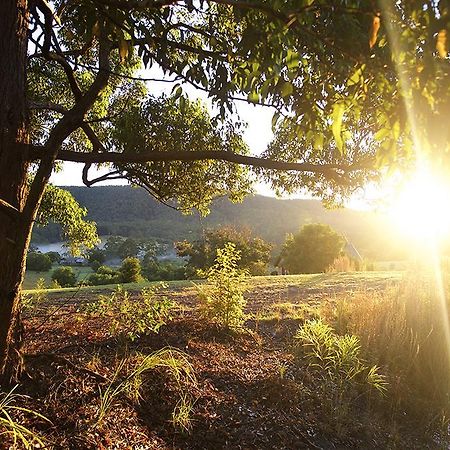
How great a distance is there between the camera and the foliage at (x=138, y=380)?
277cm

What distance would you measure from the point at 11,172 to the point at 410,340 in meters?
4.45

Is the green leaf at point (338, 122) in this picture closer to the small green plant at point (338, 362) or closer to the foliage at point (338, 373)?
the foliage at point (338, 373)

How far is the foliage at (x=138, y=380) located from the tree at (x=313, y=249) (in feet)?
72.4

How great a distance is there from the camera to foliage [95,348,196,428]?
2.77 meters

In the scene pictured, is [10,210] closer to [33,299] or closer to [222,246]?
[33,299]

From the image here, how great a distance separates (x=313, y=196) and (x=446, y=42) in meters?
6.18

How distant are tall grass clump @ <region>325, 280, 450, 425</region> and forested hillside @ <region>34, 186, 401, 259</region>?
190 feet

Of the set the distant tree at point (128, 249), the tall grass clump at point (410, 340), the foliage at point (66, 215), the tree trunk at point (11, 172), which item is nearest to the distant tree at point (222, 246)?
the foliage at point (66, 215)

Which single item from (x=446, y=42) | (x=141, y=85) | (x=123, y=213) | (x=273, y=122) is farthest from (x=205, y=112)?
(x=123, y=213)

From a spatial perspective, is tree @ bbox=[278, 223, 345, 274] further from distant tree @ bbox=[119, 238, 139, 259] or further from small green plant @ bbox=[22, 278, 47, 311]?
distant tree @ bbox=[119, 238, 139, 259]

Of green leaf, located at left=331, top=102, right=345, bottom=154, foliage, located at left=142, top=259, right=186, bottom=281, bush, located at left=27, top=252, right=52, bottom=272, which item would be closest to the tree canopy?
green leaf, located at left=331, top=102, right=345, bottom=154

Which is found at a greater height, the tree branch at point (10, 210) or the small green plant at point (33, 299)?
the tree branch at point (10, 210)

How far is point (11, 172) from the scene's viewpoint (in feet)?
9.25

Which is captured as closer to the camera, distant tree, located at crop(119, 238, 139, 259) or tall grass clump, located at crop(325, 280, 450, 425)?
tall grass clump, located at crop(325, 280, 450, 425)
